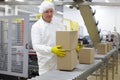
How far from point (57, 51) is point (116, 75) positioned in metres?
4.07

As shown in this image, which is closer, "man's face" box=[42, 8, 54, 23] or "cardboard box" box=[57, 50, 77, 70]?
"cardboard box" box=[57, 50, 77, 70]

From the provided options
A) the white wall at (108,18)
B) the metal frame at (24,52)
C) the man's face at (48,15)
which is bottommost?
the metal frame at (24,52)

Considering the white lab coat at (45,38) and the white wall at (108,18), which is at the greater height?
the white wall at (108,18)

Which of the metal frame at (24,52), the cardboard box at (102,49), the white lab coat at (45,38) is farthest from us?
the cardboard box at (102,49)

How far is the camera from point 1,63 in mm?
4230

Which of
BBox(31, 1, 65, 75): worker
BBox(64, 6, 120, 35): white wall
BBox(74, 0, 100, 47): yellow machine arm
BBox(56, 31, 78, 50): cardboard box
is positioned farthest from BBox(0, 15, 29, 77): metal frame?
BBox(64, 6, 120, 35): white wall

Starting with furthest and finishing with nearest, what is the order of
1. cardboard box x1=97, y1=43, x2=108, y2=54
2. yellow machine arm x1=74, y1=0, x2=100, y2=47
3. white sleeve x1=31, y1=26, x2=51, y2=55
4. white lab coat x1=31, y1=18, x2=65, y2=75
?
1. cardboard box x1=97, y1=43, x2=108, y2=54
2. yellow machine arm x1=74, y1=0, x2=100, y2=47
3. white lab coat x1=31, y1=18, x2=65, y2=75
4. white sleeve x1=31, y1=26, x2=51, y2=55

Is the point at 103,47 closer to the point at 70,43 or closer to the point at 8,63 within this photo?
the point at 8,63

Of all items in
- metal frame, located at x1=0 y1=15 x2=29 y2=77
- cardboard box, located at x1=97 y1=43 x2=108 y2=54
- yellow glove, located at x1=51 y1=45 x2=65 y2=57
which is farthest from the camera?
cardboard box, located at x1=97 y1=43 x2=108 y2=54

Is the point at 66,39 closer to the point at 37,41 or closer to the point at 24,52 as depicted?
the point at 37,41

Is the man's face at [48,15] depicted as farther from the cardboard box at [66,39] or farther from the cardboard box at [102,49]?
the cardboard box at [102,49]

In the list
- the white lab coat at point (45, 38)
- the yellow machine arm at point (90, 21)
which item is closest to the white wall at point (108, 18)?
the yellow machine arm at point (90, 21)

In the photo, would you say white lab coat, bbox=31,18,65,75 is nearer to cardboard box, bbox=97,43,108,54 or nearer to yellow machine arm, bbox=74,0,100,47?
yellow machine arm, bbox=74,0,100,47

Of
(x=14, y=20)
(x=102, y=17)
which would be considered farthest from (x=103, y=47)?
(x=102, y=17)
